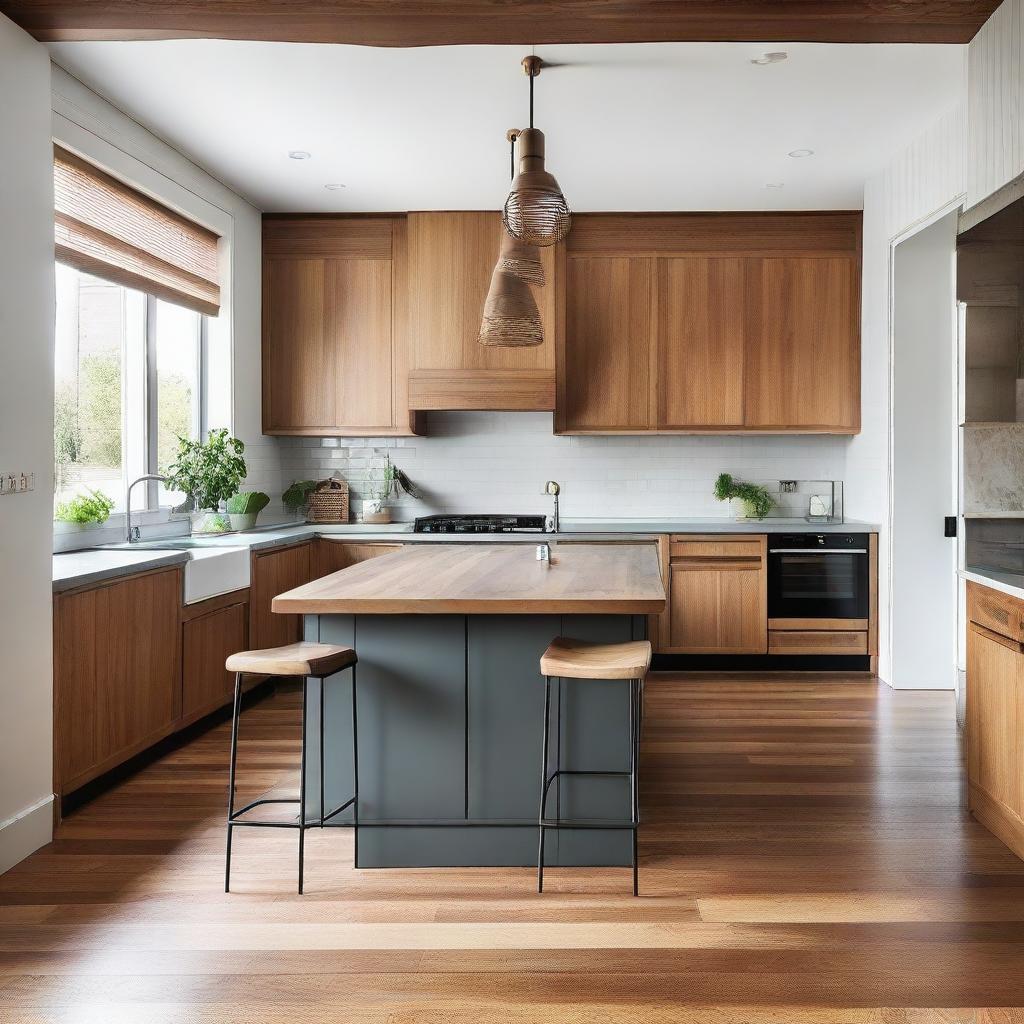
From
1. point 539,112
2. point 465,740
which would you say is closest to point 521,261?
point 539,112

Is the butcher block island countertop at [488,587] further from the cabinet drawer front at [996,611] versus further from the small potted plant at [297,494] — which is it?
the small potted plant at [297,494]

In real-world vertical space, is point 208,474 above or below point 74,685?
above

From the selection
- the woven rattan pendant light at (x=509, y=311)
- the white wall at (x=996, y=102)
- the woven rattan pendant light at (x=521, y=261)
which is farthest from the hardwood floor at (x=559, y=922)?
the white wall at (x=996, y=102)

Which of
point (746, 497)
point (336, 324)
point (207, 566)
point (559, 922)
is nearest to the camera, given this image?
point (559, 922)

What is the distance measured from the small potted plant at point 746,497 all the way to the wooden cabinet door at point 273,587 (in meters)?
2.75

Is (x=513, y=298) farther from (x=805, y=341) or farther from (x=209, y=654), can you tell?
(x=805, y=341)

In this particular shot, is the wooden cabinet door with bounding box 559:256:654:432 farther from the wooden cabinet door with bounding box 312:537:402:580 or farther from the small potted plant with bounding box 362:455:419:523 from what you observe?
the wooden cabinet door with bounding box 312:537:402:580

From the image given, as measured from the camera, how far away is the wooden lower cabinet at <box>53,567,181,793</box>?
10.9 feet

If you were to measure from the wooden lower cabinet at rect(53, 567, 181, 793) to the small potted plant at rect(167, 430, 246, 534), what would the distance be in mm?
940

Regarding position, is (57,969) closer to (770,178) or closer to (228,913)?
(228,913)

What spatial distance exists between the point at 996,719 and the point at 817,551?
2.57 meters

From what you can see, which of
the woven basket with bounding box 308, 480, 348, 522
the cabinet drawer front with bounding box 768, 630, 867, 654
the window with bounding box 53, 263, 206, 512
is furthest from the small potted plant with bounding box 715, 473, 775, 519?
the window with bounding box 53, 263, 206, 512

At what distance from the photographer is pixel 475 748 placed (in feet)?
9.74

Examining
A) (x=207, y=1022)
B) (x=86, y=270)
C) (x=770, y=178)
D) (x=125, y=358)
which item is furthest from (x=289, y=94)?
(x=207, y=1022)
